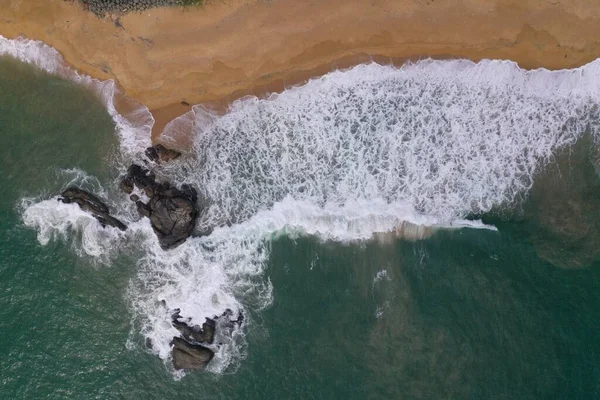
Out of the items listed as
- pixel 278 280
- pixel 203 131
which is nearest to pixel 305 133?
pixel 203 131

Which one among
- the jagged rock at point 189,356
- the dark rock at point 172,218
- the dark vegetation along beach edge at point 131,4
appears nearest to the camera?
the dark vegetation along beach edge at point 131,4

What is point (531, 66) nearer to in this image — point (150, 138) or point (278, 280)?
point (278, 280)

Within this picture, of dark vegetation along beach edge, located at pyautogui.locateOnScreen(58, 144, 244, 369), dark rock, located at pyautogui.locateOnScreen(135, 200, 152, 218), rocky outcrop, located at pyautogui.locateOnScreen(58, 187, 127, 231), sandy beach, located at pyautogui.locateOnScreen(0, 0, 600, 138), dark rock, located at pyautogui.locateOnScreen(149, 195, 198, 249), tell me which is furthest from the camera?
rocky outcrop, located at pyautogui.locateOnScreen(58, 187, 127, 231)

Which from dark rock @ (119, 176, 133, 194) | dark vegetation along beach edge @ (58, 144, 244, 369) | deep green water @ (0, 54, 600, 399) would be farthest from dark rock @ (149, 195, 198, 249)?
deep green water @ (0, 54, 600, 399)

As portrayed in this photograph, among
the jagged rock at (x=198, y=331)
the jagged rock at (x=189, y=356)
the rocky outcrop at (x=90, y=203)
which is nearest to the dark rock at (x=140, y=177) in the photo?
the rocky outcrop at (x=90, y=203)

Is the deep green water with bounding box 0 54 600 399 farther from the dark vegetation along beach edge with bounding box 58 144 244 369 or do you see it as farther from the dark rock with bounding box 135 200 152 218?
the dark rock with bounding box 135 200 152 218

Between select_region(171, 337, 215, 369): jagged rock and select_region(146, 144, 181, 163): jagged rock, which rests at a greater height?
select_region(146, 144, 181, 163): jagged rock

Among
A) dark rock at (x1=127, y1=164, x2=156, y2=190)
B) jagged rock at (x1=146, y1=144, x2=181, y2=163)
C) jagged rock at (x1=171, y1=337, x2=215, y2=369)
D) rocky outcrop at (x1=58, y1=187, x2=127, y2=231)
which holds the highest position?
jagged rock at (x1=146, y1=144, x2=181, y2=163)

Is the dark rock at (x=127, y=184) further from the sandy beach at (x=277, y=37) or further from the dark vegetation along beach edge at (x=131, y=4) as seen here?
the dark vegetation along beach edge at (x=131, y=4)
